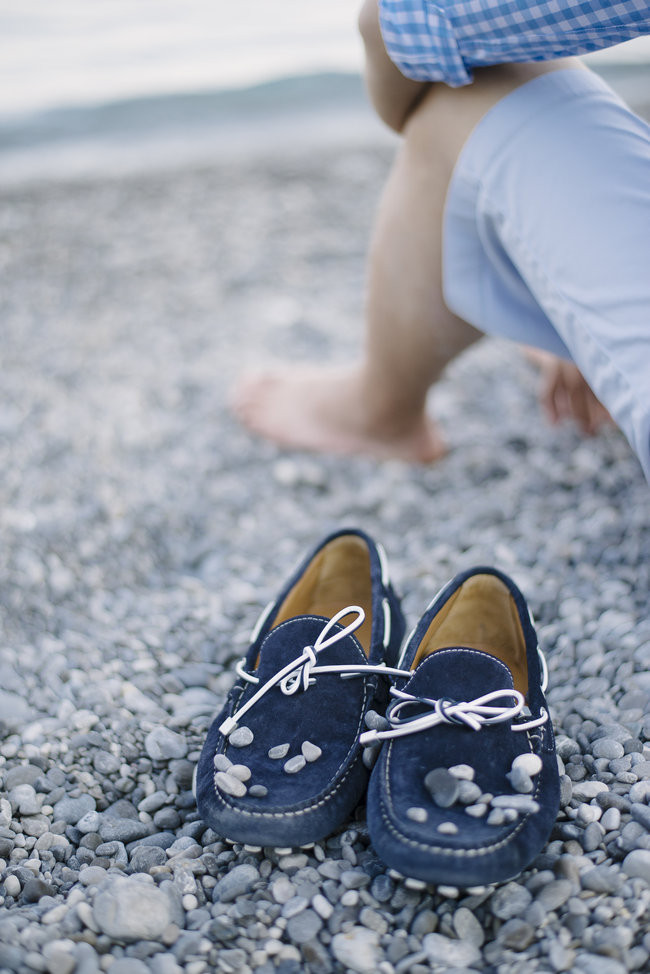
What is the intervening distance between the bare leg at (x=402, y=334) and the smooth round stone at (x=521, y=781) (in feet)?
2.61

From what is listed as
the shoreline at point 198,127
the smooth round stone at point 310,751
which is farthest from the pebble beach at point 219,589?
the shoreline at point 198,127

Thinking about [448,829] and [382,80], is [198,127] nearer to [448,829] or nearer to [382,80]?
[382,80]

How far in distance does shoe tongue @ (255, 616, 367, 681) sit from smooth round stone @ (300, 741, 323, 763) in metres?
0.13

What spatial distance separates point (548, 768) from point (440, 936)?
230 mm

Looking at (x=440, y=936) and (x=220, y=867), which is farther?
(x=220, y=867)

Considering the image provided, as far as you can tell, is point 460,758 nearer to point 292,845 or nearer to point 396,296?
point 292,845

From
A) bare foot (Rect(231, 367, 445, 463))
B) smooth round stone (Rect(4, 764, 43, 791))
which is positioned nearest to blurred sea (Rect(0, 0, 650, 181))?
bare foot (Rect(231, 367, 445, 463))

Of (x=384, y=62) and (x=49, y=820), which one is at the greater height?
(x=384, y=62)

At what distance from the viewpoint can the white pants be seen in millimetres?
986

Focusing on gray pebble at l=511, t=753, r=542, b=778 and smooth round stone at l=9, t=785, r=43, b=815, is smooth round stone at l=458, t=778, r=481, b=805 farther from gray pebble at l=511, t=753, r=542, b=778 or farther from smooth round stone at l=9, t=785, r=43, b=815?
smooth round stone at l=9, t=785, r=43, b=815

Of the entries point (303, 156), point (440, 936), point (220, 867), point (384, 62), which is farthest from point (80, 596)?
point (303, 156)

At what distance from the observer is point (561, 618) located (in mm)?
1337

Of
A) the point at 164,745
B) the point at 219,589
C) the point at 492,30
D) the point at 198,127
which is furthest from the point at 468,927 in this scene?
the point at 198,127

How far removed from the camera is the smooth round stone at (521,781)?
0.90 m
